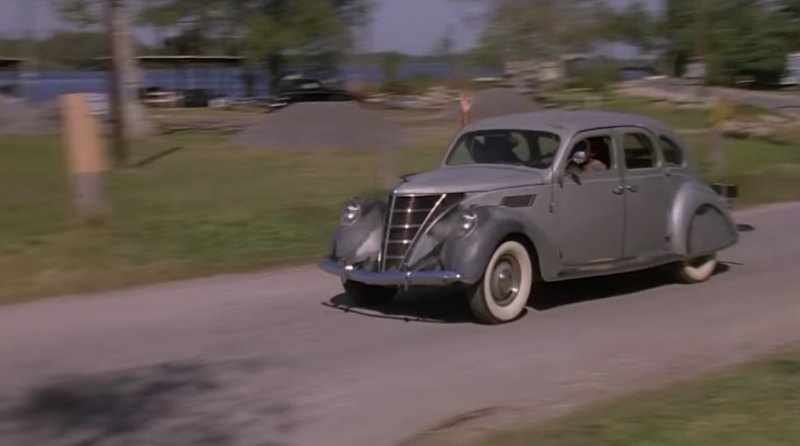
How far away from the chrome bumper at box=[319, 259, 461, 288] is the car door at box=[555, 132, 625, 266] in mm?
1411

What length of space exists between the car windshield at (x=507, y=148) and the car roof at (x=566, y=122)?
0.06 m

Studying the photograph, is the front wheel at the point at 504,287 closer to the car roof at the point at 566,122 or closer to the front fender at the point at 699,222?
the car roof at the point at 566,122

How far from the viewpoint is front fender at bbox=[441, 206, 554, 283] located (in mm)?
10750

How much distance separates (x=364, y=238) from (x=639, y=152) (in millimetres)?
2988

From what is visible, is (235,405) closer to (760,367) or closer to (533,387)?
(533,387)

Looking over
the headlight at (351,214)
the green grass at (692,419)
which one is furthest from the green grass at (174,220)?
the green grass at (692,419)

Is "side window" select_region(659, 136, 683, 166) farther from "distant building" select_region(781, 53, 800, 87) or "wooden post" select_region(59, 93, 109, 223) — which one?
"distant building" select_region(781, 53, 800, 87)

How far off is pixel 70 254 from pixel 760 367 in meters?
7.76

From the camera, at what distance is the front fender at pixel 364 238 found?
1150 cm

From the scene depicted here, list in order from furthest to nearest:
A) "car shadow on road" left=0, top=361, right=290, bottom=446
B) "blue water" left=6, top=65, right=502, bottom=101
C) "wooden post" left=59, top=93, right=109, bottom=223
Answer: "blue water" left=6, top=65, right=502, bottom=101 → "wooden post" left=59, top=93, right=109, bottom=223 → "car shadow on road" left=0, top=361, right=290, bottom=446

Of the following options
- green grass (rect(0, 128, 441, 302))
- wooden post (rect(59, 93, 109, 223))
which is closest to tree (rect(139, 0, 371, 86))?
green grass (rect(0, 128, 441, 302))

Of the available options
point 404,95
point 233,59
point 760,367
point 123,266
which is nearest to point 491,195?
point 760,367

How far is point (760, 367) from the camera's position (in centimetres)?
901

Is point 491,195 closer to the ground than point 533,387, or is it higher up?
higher up
